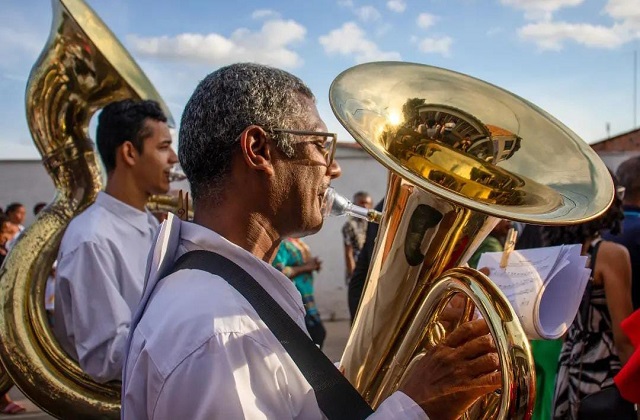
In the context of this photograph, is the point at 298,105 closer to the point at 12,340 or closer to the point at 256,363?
the point at 256,363

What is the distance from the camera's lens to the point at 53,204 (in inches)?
111

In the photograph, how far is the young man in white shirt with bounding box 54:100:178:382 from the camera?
7.29 feet

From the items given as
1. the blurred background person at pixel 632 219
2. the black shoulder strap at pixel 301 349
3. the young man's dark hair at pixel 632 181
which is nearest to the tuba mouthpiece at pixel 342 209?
the black shoulder strap at pixel 301 349

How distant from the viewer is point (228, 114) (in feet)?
4.32

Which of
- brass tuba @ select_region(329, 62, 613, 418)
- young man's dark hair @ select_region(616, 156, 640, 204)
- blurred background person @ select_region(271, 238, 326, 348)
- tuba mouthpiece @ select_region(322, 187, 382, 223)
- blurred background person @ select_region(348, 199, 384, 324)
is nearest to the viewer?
brass tuba @ select_region(329, 62, 613, 418)

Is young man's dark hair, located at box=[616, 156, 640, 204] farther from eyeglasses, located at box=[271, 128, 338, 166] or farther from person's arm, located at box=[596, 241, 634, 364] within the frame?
eyeglasses, located at box=[271, 128, 338, 166]

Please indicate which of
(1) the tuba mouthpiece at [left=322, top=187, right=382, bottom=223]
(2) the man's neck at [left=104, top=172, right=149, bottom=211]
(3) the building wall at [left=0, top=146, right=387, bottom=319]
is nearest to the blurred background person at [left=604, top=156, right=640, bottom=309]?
(1) the tuba mouthpiece at [left=322, top=187, right=382, bottom=223]

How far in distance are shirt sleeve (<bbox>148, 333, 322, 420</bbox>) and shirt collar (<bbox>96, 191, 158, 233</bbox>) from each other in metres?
1.50

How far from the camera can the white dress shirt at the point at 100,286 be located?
2213 millimetres

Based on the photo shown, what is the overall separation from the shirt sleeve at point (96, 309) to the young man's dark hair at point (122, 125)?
19.8 inches

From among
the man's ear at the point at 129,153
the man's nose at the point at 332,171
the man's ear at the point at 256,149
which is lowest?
the man's nose at the point at 332,171

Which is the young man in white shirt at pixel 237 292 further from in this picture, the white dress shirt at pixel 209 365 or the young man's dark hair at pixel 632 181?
the young man's dark hair at pixel 632 181

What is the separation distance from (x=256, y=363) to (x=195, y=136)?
19.4 inches

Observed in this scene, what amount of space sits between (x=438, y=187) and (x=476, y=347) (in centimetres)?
39
